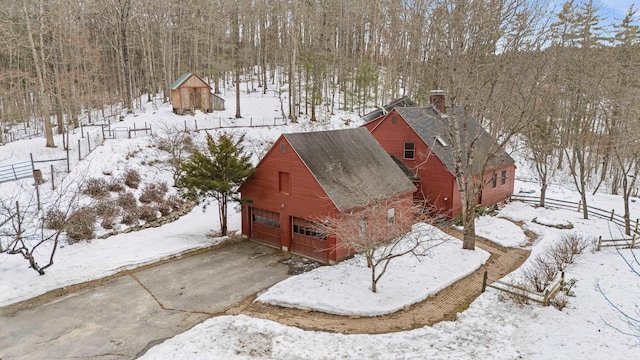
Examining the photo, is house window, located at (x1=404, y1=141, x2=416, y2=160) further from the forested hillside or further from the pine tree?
the pine tree

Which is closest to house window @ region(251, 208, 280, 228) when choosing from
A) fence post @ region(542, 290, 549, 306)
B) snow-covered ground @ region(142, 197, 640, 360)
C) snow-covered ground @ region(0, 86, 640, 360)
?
snow-covered ground @ region(0, 86, 640, 360)

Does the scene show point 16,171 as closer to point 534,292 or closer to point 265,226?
point 265,226

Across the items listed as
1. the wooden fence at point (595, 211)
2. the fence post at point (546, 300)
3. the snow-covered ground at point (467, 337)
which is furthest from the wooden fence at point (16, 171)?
the wooden fence at point (595, 211)

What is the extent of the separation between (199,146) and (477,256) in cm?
2493

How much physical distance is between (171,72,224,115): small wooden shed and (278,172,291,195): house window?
24.8 metres

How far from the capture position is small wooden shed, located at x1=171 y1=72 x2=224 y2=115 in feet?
129

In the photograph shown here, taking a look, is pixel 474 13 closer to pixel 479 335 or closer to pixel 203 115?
pixel 479 335

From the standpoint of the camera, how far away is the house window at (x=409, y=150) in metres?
26.4

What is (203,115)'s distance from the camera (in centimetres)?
4056

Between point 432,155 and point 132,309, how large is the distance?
759 inches

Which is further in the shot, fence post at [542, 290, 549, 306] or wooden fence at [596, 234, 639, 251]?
wooden fence at [596, 234, 639, 251]

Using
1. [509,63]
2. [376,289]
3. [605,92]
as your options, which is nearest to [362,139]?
[509,63]

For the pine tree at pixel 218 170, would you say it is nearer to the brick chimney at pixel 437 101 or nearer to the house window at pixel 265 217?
the house window at pixel 265 217

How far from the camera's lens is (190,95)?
131 feet
